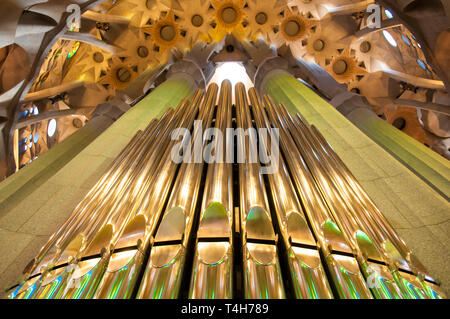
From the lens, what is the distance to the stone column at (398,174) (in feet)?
6.57

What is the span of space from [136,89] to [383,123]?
695 cm

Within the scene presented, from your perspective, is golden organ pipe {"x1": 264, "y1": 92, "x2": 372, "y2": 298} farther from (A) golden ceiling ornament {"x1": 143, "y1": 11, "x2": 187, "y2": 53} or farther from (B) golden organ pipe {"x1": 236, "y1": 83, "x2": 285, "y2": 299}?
(A) golden ceiling ornament {"x1": 143, "y1": 11, "x2": 187, "y2": 53}

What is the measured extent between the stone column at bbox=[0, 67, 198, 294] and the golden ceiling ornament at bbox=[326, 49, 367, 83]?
11033 mm

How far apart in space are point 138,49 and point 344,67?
10027 mm

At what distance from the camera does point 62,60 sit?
11625 mm

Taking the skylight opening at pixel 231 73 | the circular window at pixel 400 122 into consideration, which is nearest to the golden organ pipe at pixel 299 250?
the circular window at pixel 400 122

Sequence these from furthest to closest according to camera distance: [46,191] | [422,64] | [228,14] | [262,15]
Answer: [262,15] → [422,64] → [228,14] → [46,191]

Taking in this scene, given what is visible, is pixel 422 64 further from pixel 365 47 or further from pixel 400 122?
pixel 400 122

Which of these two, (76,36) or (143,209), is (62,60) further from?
(143,209)

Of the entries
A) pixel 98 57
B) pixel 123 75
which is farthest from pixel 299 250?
pixel 98 57

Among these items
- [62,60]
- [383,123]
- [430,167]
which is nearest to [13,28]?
[430,167]

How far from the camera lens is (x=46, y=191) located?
8.21ft

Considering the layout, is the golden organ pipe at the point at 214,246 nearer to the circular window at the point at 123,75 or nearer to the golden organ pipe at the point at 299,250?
the golden organ pipe at the point at 299,250

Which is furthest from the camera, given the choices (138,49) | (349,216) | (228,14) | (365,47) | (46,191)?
(365,47)
